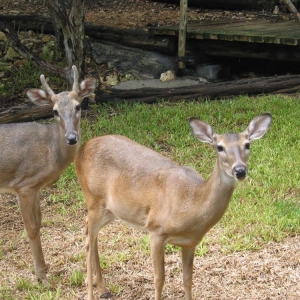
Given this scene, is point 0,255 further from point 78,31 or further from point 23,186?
point 78,31

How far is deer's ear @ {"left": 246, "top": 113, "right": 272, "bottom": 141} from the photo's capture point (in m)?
4.41

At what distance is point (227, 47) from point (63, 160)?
6.84 meters

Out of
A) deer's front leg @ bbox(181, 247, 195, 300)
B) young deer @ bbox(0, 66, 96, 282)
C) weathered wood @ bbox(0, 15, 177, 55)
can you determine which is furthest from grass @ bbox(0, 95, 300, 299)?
weathered wood @ bbox(0, 15, 177, 55)

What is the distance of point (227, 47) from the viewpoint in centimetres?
1185

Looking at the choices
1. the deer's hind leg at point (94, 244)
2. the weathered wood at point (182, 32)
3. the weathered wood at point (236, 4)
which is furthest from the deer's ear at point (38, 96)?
the weathered wood at point (236, 4)

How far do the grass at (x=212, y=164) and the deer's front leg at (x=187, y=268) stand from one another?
26.5 inches

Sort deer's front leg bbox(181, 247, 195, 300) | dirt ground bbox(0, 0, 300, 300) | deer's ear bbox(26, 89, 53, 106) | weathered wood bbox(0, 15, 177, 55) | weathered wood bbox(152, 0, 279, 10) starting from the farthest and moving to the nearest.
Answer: weathered wood bbox(152, 0, 279, 10)
weathered wood bbox(0, 15, 177, 55)
deer's ear bbox(26, 89, 53, 106)
dirt ground bbox(0, 0, 300, 300)
deer's front leg bbox(181, 247, 195, 300)

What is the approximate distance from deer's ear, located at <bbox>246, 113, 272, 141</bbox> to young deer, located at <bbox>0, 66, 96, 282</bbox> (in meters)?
1.54

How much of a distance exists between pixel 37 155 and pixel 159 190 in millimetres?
1580

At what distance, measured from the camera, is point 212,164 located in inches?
295

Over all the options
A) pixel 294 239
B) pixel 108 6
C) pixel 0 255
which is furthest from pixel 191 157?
pixel 108 6

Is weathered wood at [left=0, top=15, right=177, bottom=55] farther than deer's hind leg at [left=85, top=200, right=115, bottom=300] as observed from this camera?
Yes

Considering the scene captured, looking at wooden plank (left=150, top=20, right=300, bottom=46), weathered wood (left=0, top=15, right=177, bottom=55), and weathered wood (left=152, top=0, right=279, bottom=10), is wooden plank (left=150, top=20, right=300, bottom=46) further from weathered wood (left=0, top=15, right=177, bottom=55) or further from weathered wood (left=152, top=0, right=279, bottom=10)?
weathered wood (left=152, top=0, right=279, bottom=10)

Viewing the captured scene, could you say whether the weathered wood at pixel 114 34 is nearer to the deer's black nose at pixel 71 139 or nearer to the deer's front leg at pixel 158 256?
the deer's black nose at pixel 71 139
